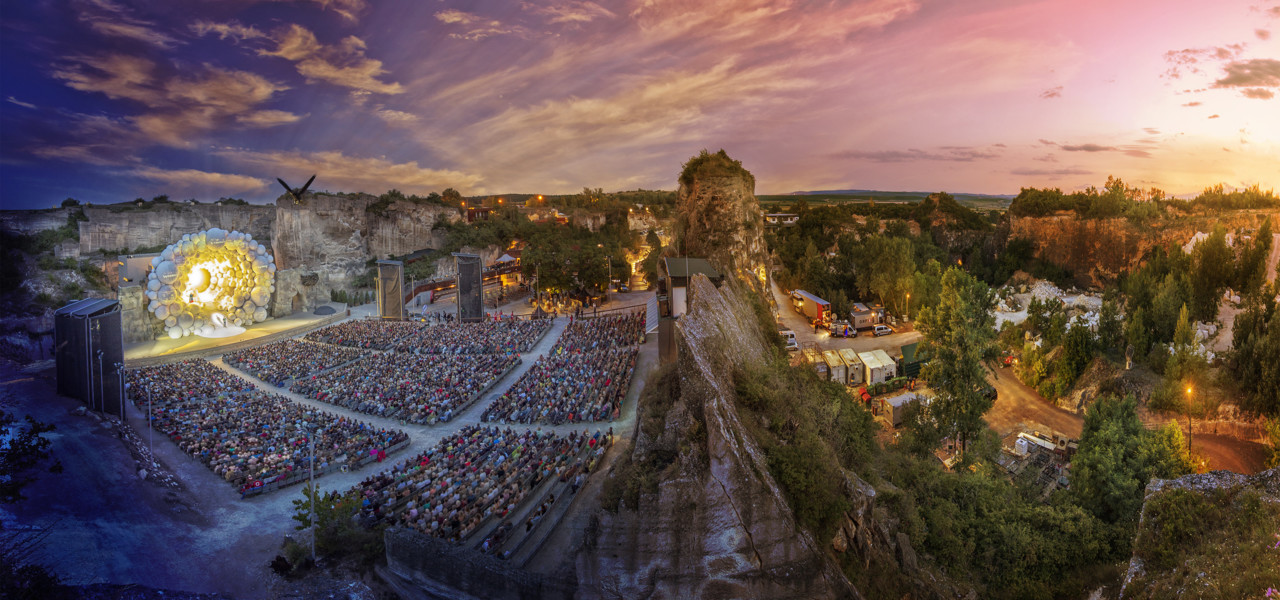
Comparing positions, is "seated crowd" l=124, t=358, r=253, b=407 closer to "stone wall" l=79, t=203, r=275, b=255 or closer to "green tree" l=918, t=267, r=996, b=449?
"stone wall" l=79, t=203, r=275, b=255

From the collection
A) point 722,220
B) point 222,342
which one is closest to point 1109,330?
point 722,220

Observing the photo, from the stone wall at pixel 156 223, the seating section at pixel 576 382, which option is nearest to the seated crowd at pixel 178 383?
the seating section at pixel 576 382

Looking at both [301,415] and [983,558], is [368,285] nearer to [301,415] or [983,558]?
[301,415]

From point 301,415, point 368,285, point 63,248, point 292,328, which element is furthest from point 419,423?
point 63,248

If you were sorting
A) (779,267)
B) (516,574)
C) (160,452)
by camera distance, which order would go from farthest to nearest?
(779,267) → (160,452) → (516,574)

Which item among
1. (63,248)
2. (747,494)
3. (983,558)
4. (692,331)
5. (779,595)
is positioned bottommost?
(983,558)

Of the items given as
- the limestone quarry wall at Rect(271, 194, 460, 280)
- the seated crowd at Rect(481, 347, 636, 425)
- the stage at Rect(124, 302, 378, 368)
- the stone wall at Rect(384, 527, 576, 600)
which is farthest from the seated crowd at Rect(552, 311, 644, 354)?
the limestone quarry wall at Rect(271, 194, 460, 280)

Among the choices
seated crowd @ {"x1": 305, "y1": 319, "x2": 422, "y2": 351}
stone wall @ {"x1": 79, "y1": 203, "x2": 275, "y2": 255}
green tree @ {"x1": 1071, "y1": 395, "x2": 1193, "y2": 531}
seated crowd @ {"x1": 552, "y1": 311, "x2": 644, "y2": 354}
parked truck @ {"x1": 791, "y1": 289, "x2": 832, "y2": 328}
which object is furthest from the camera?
stone wall @ {"x1": 79, "y1": 203, "x2": 275, "y2": 255}
